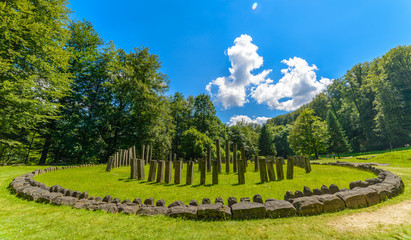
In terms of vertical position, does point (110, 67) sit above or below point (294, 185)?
above

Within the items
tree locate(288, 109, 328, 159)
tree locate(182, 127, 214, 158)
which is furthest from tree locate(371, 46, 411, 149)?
tree locate(182, 127, 214, 158)

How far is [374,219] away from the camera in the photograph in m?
3.46

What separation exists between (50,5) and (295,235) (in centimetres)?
2501

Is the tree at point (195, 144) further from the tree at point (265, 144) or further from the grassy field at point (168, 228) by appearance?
the tree at point (265, 144)

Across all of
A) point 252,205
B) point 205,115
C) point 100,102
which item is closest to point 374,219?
point 252,205

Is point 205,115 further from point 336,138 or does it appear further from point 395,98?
point 395,98

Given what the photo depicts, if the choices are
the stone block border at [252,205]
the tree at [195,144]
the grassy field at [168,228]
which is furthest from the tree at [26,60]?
the tree at [195,144]

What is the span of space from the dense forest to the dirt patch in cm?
1719

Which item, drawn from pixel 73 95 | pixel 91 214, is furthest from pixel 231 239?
pixel 73 95

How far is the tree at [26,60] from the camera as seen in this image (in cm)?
1224

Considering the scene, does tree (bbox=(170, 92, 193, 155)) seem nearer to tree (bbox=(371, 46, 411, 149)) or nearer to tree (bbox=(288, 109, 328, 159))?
tree (bbox=(288, 109, 328, 159))

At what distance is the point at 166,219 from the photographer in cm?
373

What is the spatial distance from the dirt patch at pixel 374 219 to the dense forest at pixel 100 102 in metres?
17.2

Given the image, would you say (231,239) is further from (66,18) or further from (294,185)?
(66,18)
